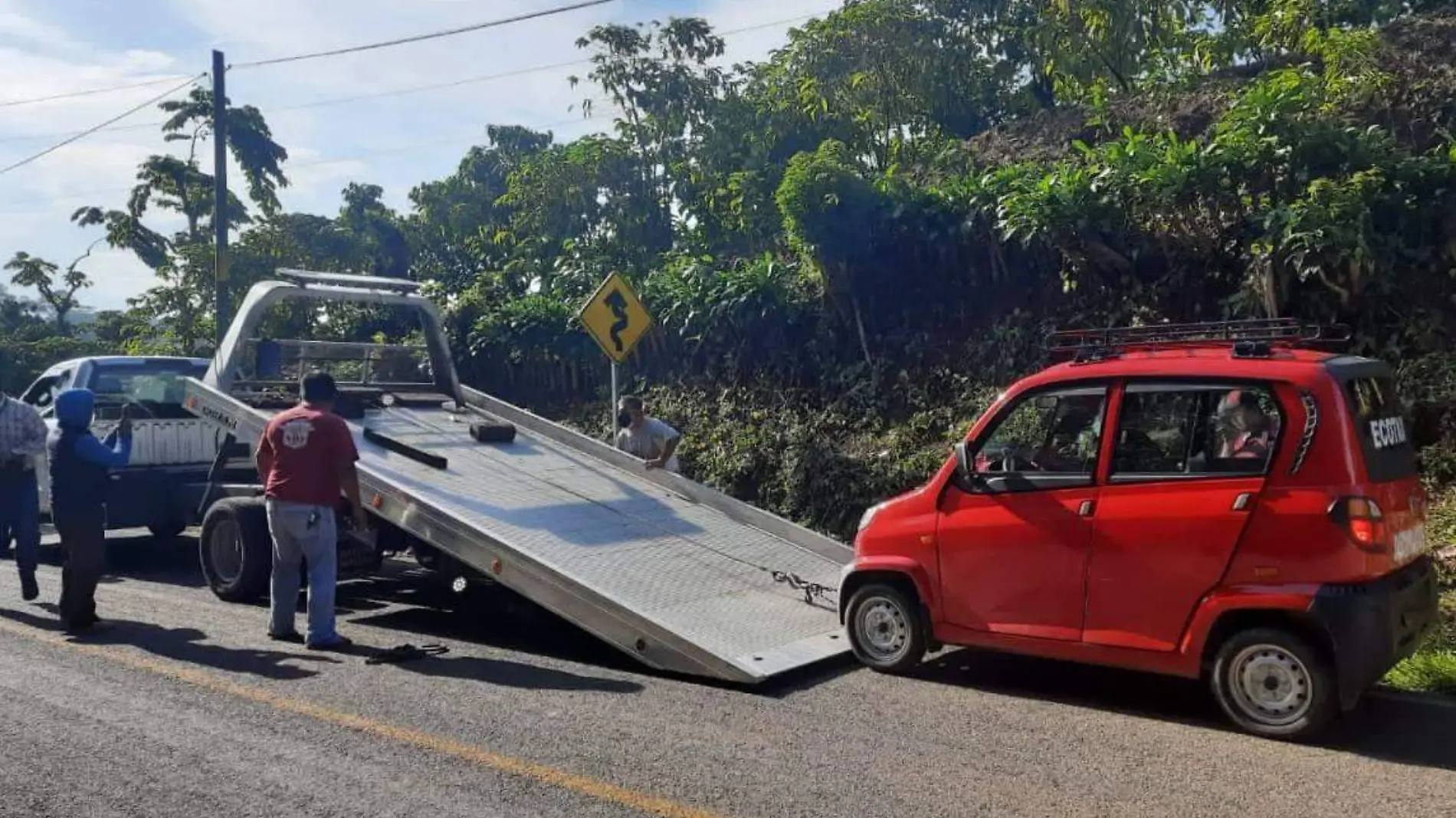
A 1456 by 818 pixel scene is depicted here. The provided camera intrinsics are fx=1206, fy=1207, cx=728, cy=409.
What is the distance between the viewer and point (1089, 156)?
38.2 feet

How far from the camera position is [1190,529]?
572 centimetres

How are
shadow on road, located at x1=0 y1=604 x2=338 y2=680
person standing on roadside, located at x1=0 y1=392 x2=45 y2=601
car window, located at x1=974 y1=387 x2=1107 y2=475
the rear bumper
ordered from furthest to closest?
person standing on roadside, located at x1=0 y1=392 x2=45 y2=601 < shadow on road, located at x1=0 y1=604 x2=338 y2=680 < car window, located at x1=974 y1=387 x2=1107 y2=475 < the rear bumper

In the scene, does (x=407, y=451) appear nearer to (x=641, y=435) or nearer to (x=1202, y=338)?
(x=641, y=435)

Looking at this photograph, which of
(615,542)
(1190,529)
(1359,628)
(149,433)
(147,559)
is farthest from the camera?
(147,559)

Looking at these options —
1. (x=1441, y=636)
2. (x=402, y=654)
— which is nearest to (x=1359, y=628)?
(x=1441, y=636)

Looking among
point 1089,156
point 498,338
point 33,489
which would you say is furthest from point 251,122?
point 1089,156

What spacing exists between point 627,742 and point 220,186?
56.6 ft

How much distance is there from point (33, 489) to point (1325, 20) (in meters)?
14.8

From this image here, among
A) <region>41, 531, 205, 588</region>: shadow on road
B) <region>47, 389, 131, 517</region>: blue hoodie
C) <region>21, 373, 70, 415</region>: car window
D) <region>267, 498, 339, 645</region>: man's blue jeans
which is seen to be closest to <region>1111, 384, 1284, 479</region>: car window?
<region>267, 498, 339, 645</region>: man's blue jeans

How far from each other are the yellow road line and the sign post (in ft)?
18.1

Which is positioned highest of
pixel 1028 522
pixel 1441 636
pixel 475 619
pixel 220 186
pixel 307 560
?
pixel 220 186

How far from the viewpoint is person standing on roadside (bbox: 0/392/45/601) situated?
902 centimetres

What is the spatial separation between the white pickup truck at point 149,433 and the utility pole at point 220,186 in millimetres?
7121

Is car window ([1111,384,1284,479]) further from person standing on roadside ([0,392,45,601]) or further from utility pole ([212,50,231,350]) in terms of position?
utility pole ([212,50,231,350])
